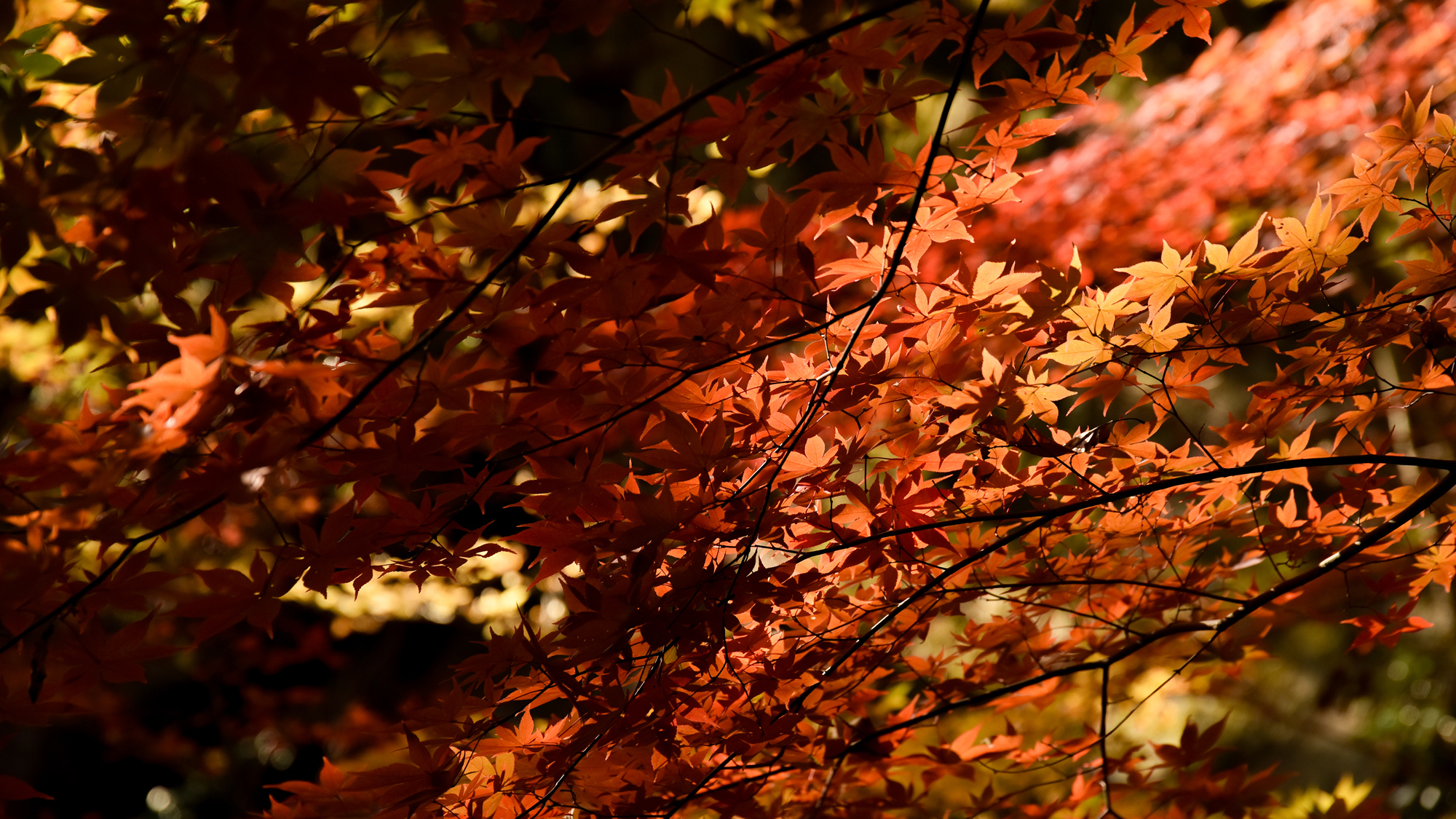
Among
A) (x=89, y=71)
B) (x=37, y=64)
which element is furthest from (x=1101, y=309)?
(x=37, y=64)

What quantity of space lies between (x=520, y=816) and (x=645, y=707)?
0.22 m

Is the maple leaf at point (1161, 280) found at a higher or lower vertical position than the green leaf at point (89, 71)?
lower

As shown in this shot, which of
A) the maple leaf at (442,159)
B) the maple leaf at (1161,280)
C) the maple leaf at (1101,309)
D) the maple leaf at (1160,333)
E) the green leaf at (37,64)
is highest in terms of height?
the green leaf at (37,64)

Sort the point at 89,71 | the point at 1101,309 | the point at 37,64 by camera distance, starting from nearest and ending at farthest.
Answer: the point at 89,71, the point at 37,64, the point at 1101,309

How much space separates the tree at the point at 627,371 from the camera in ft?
2.39

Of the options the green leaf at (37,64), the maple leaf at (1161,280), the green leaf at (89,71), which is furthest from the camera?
the maple leaf at (1161,280)

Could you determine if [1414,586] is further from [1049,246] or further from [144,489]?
[1049,246]

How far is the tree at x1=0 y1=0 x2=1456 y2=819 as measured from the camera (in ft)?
2.39

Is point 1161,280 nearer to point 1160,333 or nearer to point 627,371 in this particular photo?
point 1160,333

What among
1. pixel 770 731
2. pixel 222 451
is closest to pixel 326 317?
pixel 222 451

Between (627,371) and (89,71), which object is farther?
(627,371)

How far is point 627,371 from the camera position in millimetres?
984

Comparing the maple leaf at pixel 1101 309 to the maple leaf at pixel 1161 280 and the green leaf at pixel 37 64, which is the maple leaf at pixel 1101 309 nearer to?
the maple leaf at pixel 1161 280

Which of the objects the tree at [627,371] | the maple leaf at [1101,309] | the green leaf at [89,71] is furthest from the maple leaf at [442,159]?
the maple leaf at [1101,309]
